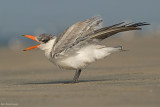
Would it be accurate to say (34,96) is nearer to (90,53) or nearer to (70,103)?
(70,103)

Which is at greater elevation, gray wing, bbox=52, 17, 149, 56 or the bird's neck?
gray wing, bbox=52, 17, 149, 56

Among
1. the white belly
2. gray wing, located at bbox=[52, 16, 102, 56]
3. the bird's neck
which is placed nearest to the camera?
gray wing, located at bbox=[52, 16, 102, 56]

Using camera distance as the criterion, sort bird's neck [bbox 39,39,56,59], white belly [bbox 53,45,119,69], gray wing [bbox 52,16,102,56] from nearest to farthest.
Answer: gray wing [bbox 52,16,102,56] < white belly [bbox 53,45,119,69] < bird's neck [bbox 39,39,56,59]

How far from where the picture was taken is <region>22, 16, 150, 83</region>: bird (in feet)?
29.4

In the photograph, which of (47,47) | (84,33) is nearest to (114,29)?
(84,33)

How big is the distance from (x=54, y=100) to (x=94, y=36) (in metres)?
2.99

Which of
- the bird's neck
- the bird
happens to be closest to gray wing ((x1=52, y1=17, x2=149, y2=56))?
the bird

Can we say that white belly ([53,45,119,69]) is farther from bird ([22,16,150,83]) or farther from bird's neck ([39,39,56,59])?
bird's neck ([39,39,56,59])

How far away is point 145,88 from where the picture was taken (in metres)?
7.05

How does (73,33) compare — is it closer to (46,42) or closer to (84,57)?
(84,57)

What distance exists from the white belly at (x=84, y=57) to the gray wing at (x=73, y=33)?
253mm

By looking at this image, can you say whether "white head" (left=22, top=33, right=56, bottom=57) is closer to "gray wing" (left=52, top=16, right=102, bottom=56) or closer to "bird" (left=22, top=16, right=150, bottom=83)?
"bird" (left=22, top=16, right=150, bottom=83)

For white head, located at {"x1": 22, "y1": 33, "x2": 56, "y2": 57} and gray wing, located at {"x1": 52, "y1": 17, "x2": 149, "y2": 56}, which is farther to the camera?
white head, located at {"x1": 22, "y1": 33, "x2": 56, "y2": 57}

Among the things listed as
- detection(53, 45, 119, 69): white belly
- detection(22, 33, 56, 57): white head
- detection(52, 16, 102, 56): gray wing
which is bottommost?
detection(53, 45, 119, 69): white belly
